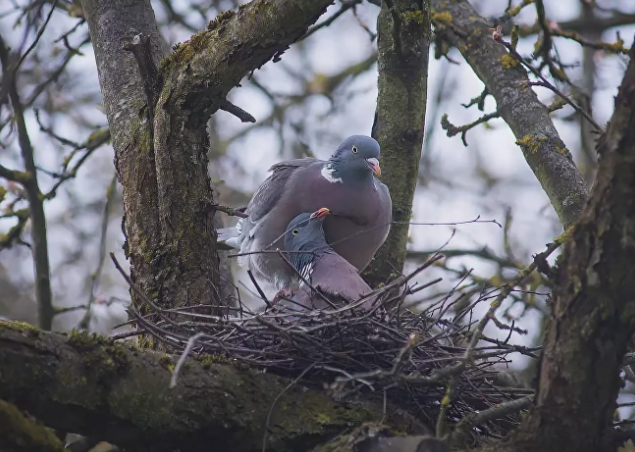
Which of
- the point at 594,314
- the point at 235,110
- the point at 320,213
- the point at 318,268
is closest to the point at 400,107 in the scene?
the point at 320,213

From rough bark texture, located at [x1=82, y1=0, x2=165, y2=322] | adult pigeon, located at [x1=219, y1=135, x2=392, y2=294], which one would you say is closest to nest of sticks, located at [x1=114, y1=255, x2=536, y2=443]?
rough bark texture, located at [x1=82, y1=0, x2=165, y2=322]

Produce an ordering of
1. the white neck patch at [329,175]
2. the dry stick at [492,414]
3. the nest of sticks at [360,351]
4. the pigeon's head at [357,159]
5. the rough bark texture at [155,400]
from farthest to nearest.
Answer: the white neck patch at [329,175] → the pigeon's head at [357,159] → the nest of sticks at [360,351] → the dry stick at [492,414] → the rough bark texture at [155,400]

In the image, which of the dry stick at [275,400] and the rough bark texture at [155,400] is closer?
the rough bark texture at [155,400]

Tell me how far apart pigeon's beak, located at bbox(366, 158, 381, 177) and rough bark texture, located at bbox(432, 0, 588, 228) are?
773mm

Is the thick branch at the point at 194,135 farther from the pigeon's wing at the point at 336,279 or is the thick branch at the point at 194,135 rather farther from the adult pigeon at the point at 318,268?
the pigeon's wing at the point at 336,279

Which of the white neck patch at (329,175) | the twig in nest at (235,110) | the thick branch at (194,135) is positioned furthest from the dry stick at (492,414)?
the white neck patch at (329,175)

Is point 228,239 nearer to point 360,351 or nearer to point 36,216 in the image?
point 36,216

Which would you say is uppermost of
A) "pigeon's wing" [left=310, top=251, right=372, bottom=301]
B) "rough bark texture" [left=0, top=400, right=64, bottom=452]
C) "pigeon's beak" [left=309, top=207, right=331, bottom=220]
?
"pigeon's beak" [left=309, top=207, right=331, bottom=220]

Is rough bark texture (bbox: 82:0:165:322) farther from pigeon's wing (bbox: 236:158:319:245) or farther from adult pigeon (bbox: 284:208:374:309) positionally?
pigeon's wing (bbox: 236:158:319:245)

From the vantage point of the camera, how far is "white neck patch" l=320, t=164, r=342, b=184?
4.70 meters

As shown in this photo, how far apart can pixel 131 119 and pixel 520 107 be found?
2.14m

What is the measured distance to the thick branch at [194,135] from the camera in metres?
3.32

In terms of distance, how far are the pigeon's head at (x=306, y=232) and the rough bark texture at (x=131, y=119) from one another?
102 cm

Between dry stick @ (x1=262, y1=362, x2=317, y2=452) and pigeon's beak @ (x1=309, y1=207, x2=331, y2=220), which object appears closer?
dry stick @ (x1=262, y1=362, x2=317, y2=452)
